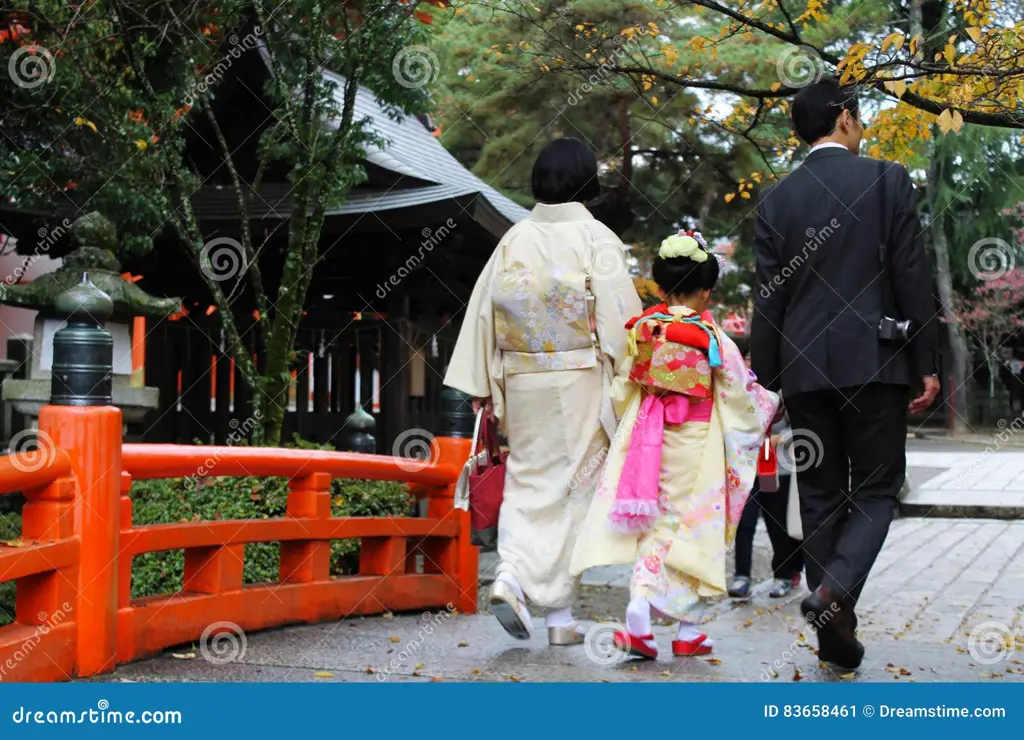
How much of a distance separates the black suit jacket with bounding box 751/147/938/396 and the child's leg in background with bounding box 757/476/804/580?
11.7 ft

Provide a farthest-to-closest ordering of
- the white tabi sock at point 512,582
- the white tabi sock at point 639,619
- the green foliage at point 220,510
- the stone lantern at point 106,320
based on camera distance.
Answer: the stone lantern at point 106,320 → the green foliage at point 220,510 → the white tabi sock at point 512,582 → the white tabi sock at point 639,619

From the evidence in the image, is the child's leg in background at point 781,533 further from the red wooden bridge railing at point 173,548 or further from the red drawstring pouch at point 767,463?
the red drawstring pouch at point 767,463

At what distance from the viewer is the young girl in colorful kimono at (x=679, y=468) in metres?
4.68

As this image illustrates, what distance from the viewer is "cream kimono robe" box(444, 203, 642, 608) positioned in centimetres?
506

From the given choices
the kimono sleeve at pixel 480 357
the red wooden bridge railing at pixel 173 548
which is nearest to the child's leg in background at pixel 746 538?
the red wooden bridge railing at pixel 173 548

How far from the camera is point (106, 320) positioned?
21.4ft

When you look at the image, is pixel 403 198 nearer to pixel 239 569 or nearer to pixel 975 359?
pixel 239 569

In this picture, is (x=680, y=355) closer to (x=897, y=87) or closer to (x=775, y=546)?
(x=897, y=87)

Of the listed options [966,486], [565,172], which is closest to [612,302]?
[565,172]

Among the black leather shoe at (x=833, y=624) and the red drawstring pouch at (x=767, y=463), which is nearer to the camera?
the black leather shoe at (x=833, y=624)

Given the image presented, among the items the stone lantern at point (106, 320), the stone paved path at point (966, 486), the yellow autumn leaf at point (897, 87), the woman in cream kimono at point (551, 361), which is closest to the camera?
the yellow autumn leaf at point (897, 87)

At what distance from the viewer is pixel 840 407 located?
14.3ft

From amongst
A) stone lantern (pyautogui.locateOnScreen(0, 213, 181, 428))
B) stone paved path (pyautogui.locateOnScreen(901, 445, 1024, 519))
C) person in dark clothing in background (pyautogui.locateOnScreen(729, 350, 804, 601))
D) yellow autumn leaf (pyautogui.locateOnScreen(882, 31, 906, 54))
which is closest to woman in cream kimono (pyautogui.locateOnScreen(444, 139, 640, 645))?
yellow autumn leaf (pyautogui.locateOnScreen(882, 31, 906, 54))

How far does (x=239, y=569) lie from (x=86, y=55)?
4418 mm
